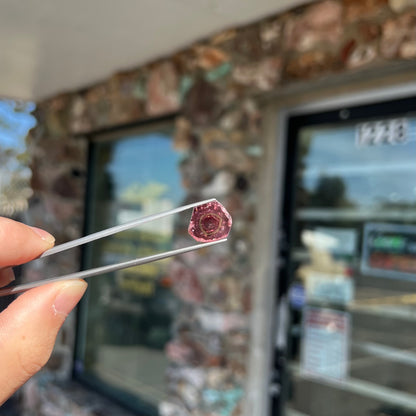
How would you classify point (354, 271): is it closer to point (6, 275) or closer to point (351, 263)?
point (351, 263)

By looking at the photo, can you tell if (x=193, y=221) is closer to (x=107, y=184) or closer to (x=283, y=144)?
(x=283, y=144)

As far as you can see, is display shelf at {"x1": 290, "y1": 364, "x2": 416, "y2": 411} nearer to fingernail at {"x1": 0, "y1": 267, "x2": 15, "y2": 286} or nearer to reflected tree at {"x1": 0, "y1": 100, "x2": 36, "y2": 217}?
fingernail at {"x1": 0, "y1": 267, "x2": 15, "y2": 286}

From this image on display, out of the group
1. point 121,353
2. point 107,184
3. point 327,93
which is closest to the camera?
point 327,93

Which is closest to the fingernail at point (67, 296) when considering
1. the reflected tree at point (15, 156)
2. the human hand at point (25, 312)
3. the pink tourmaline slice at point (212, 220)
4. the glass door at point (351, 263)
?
the human hand at point (25, 312)

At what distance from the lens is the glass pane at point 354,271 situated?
220cm

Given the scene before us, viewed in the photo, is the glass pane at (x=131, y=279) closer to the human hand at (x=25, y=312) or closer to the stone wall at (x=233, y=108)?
the stone wall at (x=233, y=108)

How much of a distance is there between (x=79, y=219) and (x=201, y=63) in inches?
74.0

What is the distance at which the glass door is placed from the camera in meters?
2.20

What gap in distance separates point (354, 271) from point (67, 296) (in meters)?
2.08

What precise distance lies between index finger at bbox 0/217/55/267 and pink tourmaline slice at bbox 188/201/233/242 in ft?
0.49

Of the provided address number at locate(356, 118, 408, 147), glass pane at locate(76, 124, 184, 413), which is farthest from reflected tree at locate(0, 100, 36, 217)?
address number at locate(356, 118, 408, 147)

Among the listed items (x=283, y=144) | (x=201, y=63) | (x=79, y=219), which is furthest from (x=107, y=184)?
(x=283, y=144)

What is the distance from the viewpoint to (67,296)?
49 centimetres

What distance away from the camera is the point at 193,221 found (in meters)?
0.48
